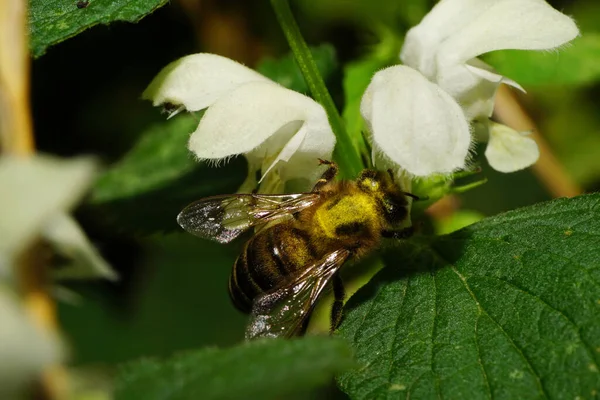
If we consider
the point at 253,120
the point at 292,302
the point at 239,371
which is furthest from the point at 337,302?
the point at 239,371

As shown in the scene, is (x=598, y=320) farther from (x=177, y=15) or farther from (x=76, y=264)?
(x=177, y=15)

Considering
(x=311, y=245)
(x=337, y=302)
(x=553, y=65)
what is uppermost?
(x=311, y=245)

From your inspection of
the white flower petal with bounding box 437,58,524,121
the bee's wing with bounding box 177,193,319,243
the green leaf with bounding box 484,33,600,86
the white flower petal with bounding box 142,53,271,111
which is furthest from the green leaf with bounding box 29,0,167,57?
the green leaf with bounding box 484,33,600,86

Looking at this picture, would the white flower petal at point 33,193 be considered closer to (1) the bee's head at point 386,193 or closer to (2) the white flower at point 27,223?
(2) the white flower at point 27,223

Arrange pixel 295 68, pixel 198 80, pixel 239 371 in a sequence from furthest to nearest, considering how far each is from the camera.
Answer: pixel 295 68, pixel 198 80, pixel 239 371

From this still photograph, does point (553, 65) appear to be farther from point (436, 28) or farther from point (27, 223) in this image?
point (27, 223)

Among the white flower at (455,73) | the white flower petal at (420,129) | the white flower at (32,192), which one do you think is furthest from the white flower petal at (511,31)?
the white flower at (32,192)

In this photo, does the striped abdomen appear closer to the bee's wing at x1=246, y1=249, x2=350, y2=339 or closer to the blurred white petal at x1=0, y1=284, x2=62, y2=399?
the bee's wing at x1=246, y1=249, x2=350, y2=339
